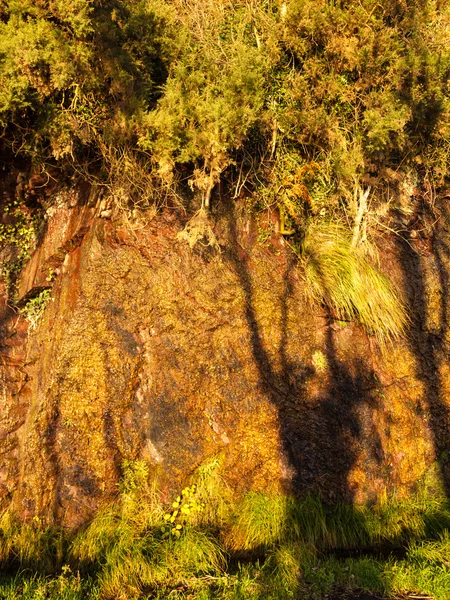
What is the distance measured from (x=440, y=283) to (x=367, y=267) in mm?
1121

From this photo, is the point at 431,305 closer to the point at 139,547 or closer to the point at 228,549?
the point at 228,549

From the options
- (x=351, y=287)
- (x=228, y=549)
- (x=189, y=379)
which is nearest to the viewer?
(x=228, y=549)

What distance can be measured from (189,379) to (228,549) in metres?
1.54

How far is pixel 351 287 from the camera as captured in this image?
5.32m

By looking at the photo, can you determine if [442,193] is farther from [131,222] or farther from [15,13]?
[15,13]

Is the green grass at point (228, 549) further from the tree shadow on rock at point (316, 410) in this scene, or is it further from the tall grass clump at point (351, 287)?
the tall grass clump at point (351, 287)

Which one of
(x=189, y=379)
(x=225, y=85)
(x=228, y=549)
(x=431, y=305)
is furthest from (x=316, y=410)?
(x=225, y=85)

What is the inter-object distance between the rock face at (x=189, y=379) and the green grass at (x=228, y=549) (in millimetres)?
184

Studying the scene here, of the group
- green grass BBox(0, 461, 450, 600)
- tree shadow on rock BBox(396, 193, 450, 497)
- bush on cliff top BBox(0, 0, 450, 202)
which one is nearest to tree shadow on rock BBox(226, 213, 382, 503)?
green grass BBox(0, 461, 450, 600)

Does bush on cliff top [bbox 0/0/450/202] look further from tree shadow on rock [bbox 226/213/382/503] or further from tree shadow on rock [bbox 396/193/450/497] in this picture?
tree shadow on rock [bbox 226/213/382/503]

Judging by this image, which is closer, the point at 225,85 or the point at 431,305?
the point at 225,85

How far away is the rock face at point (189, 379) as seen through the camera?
4605 mm

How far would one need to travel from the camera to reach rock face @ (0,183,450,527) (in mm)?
4605

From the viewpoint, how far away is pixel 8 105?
4.30m
